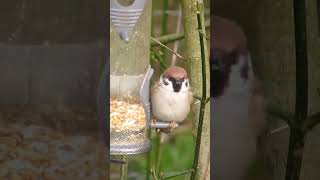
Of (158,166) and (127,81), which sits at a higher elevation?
(127,81)

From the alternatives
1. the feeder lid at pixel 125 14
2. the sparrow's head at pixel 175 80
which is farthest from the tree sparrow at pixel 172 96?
the feeder lid at pixel 125 14

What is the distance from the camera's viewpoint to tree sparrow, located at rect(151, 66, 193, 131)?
1.52 m

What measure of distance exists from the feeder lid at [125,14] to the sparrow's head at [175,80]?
0.33ft

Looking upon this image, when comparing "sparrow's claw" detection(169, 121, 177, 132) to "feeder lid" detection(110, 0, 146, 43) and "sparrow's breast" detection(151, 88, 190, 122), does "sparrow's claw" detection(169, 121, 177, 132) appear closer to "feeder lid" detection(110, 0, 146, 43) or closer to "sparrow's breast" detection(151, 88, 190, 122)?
"sparrow's breast" detection(151, 88, 190, 122)

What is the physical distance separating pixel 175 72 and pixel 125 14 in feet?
0.48

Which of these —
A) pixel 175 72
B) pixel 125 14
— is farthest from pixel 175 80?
pixel 125 14

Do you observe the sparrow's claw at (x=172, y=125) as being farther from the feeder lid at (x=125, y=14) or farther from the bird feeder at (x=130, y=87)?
the feeder lid at (x=125, y=14)

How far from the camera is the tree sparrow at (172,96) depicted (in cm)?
152

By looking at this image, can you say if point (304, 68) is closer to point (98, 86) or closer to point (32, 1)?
point (98, 86)

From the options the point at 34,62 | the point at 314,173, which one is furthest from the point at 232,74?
the point at 34,62

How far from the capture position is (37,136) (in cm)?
150

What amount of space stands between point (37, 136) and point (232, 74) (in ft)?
1.18

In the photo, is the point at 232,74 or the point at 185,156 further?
the point at 185,156

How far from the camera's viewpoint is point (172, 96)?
155 centimetres
